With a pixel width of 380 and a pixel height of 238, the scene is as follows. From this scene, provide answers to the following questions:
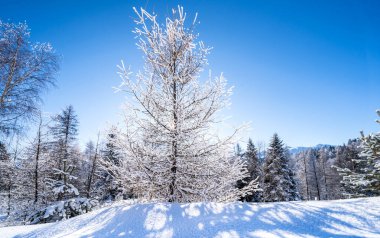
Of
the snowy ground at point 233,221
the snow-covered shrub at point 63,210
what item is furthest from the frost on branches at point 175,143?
the snow-covered shrub at point 63,210

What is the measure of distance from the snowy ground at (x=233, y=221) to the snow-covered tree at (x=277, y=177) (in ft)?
76.7

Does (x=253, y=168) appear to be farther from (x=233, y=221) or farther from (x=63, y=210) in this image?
(x=233, y=221)

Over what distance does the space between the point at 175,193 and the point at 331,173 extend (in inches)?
1747

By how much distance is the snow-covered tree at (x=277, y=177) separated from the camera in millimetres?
25411

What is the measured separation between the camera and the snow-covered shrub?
10.1 metres

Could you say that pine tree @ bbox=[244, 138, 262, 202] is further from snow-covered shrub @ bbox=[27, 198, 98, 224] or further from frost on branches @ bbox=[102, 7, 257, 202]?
frost on branches @ bbox=[102, 7, 257, 202]

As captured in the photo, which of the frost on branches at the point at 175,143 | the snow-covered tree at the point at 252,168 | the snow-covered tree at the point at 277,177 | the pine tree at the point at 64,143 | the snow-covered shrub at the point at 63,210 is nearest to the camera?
the frost on branches at the point at 175,143

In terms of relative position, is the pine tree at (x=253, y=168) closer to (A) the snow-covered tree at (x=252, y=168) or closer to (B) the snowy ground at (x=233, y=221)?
(A) the snow-covered tree at (x=252, y=168)

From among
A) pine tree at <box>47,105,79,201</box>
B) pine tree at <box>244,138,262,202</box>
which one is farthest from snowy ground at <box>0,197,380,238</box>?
pine tree at <box>244,138,262,202</box>

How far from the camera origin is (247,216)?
3564 millimetres

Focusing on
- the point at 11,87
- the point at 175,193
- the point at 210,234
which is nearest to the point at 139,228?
the point at 210,234

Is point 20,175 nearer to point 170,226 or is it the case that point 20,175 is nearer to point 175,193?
point 175,193

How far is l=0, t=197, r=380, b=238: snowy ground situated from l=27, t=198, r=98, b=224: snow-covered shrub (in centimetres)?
657

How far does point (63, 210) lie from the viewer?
10422 millimetres
